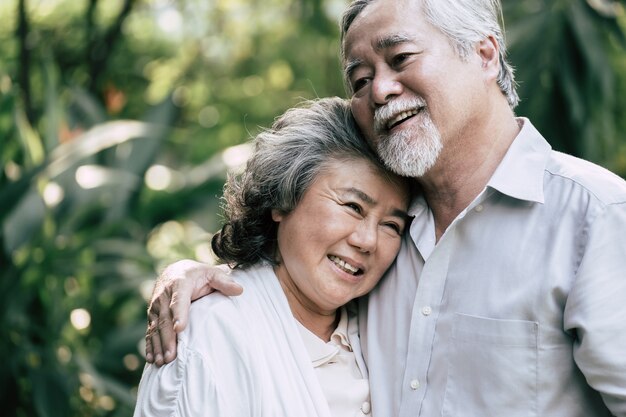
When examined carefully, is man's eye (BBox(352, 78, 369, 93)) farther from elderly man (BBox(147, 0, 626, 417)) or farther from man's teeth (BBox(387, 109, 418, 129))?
man's teeth (BBox(387, 109, 418, 129))

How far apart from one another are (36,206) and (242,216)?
2.07m

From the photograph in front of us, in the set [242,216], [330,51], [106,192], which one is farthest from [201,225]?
[242,216]

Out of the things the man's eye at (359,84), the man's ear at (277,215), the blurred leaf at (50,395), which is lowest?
the blurred leaf at (50,395)

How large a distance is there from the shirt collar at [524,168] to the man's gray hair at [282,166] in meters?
0.35

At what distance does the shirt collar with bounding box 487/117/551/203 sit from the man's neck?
62 mm

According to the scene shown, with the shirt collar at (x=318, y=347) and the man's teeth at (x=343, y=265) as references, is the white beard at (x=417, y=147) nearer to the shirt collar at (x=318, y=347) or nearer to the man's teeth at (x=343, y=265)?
the man's teeth at (x=343, y=265)

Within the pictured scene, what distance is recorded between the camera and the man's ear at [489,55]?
2160mm

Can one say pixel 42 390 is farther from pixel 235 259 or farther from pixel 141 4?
pixel 141 4

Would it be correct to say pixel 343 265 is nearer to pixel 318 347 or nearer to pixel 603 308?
pixel 318 347

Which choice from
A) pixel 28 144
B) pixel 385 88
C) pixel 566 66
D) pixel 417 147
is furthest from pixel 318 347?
pixel 566 66

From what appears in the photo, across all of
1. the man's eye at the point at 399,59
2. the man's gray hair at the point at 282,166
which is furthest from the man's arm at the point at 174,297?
the man's eye at the point at 399,59

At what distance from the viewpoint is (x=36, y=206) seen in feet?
13.4

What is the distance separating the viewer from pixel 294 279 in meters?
2.23

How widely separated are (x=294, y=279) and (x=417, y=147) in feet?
1.62
